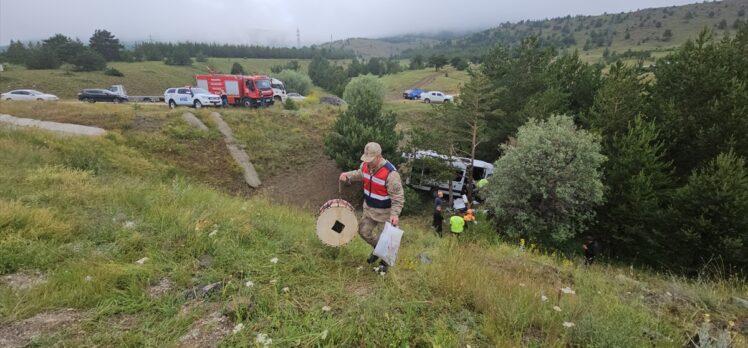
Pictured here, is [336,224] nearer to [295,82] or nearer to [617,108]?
[617,108]

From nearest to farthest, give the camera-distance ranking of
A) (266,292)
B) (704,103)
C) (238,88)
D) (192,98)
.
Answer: (266,292), (704,103), (192,98), (238,88)

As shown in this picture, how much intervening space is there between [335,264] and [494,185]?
40.1ft

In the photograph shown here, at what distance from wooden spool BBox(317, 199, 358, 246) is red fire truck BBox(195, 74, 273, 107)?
2986 centimetres

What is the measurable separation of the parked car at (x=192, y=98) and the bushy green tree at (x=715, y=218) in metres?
29.4

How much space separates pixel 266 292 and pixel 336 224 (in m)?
1.42

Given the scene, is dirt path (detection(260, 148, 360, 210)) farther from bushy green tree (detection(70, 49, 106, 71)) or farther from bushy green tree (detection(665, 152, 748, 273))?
bushy green tree (detection(70, 49, 106, 71))

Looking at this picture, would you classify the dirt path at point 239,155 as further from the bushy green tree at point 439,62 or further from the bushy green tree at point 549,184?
the bushy green tree at point 439,62

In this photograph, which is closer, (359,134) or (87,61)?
(359,134)

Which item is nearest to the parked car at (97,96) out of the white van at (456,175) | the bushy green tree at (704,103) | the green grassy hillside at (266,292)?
the white van at (456,175)

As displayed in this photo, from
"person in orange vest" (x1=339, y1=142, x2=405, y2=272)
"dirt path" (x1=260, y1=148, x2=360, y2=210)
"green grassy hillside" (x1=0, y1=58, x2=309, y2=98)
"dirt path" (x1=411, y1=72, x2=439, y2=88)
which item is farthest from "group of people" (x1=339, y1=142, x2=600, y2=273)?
"dirt path" (x1=411, y1=72, x2=439, y2=88)

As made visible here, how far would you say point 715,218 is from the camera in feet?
41.1

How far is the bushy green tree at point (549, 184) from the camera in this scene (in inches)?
558

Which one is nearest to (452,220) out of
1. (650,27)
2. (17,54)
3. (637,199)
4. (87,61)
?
(637,199)

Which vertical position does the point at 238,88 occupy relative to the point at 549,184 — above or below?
above
